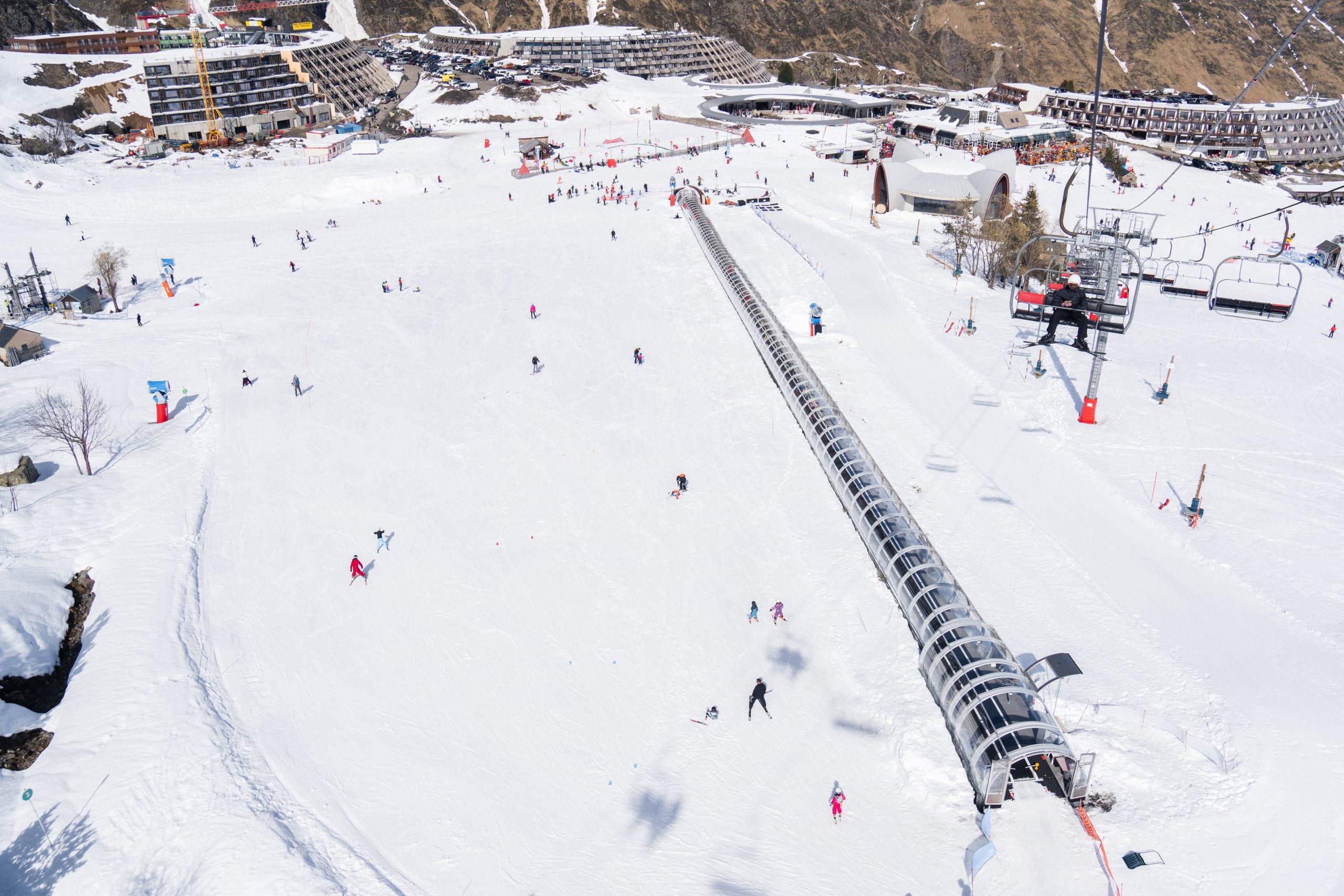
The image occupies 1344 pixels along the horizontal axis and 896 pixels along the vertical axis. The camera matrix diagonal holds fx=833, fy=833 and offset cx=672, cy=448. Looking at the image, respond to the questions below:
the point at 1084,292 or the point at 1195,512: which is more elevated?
the point at 1084,292

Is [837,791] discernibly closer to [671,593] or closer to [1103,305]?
[671,593]

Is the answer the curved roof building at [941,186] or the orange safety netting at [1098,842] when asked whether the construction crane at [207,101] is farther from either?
the orange safety netting at [1098,842]

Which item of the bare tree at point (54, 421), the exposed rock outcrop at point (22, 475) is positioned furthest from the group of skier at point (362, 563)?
the exposed rock outcrop at point (22, 475)

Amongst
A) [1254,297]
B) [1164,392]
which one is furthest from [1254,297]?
[1164,392]

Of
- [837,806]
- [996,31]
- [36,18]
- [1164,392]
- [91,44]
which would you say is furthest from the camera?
[996,31]

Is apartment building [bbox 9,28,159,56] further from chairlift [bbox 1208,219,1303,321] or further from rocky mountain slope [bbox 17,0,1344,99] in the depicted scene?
chairlift [bbox 1208,219,1303,321]

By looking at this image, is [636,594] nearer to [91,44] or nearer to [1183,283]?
[1183,283]

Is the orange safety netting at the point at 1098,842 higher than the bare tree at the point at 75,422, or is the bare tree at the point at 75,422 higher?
the bare tree at the point at 75,422
